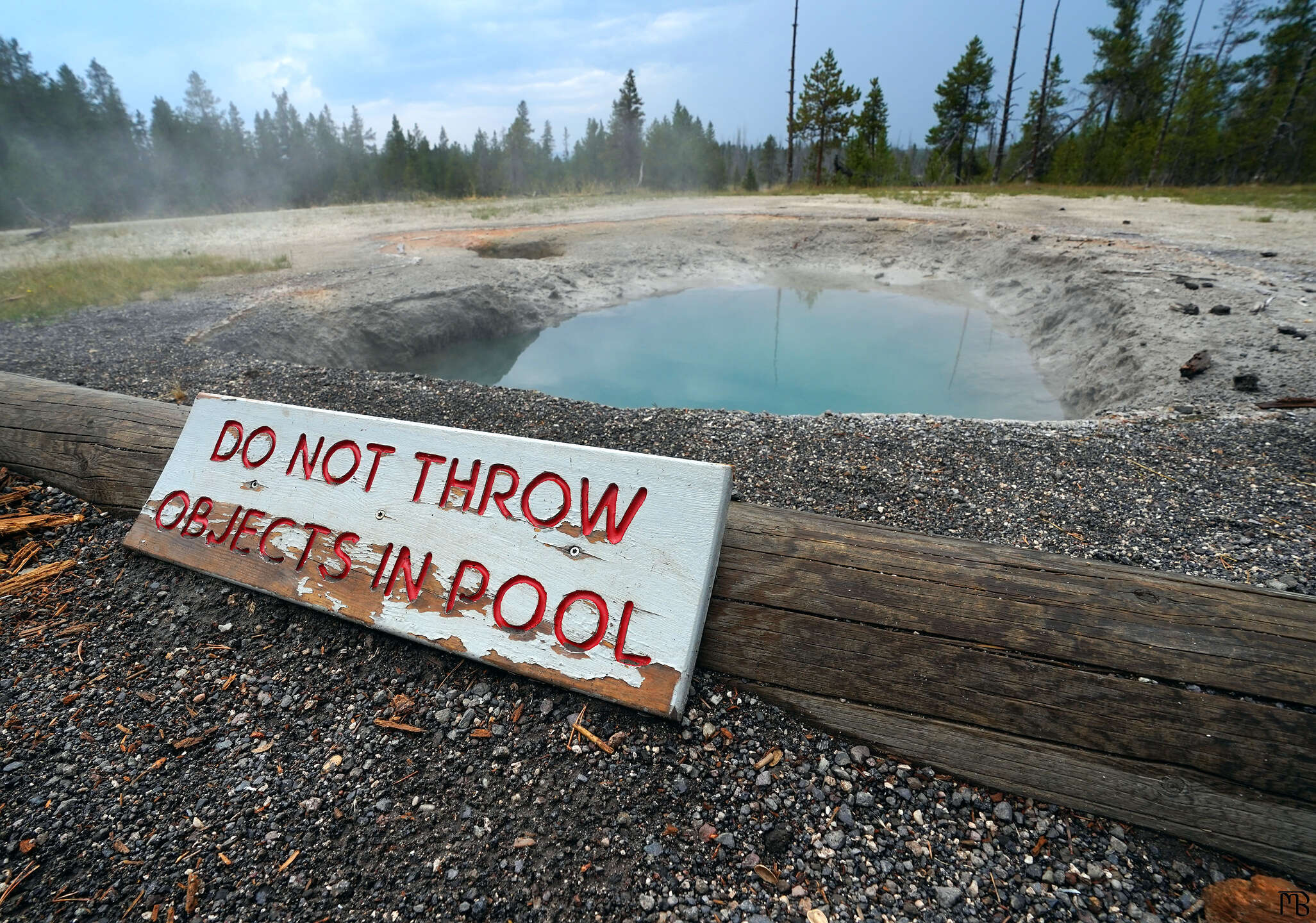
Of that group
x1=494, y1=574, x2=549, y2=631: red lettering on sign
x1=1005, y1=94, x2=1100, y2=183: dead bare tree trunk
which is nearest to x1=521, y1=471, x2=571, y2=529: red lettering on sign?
x1=494, y1=574, x2=549, y2=631: red lettering on sign

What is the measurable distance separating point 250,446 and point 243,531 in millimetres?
422

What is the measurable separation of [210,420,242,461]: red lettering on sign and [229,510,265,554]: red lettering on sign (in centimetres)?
36

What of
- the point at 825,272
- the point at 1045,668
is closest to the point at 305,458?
the point at 1045,668

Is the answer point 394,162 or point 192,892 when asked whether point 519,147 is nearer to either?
point 394,162

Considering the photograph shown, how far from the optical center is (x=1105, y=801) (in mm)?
1444

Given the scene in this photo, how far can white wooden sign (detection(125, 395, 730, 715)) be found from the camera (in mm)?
1757

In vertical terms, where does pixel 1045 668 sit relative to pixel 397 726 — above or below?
above

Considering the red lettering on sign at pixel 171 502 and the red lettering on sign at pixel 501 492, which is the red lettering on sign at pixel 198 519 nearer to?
the red lettering on sign at pixel 171 502

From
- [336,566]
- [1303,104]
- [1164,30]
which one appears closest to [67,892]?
[336,566]

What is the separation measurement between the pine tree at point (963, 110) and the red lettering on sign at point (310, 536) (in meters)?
39.5

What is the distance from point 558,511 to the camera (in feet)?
6.43

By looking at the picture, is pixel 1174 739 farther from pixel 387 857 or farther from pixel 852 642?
pixel 387 857

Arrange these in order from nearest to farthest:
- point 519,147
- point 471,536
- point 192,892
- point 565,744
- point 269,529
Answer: point 192,892 < point 565,744 < point 471,536 < point 269,529 < point 519,147

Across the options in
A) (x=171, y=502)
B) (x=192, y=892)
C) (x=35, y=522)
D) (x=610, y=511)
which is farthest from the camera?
(x=35, y=522)
